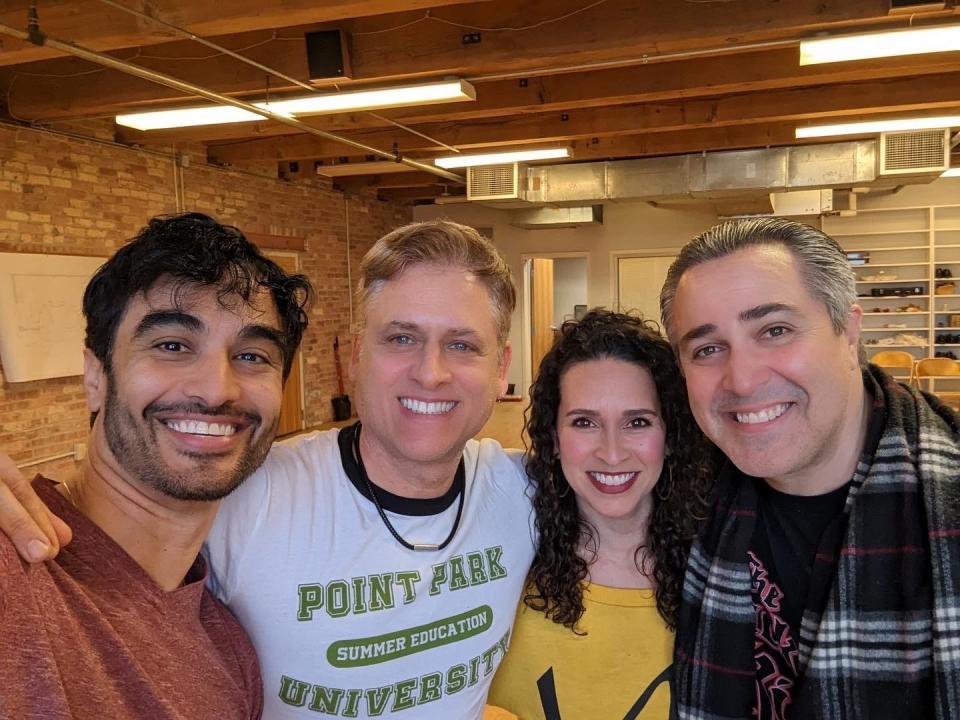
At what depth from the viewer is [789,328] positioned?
4.92 ft

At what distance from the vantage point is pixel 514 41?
4172mm

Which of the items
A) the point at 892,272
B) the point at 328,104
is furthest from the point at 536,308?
the point at 328,104

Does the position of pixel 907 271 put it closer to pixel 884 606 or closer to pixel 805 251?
pixel 805 251

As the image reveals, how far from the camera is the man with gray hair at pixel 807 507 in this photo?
1.38m

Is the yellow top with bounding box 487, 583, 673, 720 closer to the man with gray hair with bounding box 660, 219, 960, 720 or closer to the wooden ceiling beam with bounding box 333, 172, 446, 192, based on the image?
the man with gray hair with bounding box 660, 219, 960, 720

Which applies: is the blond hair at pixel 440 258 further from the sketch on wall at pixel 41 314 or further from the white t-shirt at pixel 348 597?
the sketch on wall at pixel 41 314

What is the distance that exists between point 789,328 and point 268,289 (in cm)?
112

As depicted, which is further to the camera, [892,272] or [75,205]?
[892,272]

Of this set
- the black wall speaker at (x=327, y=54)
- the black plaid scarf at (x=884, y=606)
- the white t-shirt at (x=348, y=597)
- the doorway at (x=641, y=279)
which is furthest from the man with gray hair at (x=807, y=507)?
the doorway at (x=641, y=279)

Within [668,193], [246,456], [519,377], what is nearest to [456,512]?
[246,456]

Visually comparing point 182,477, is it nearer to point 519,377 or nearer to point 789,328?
point 789,328

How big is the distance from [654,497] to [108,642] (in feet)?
4.37

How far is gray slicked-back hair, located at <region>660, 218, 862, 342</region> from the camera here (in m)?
1.53

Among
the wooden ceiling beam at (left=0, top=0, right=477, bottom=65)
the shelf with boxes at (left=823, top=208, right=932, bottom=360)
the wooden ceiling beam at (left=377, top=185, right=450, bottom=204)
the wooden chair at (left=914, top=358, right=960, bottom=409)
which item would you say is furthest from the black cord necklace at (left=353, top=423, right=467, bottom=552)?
the shelf with boxes at (left=823, top=208, right=932, bottom=360)
